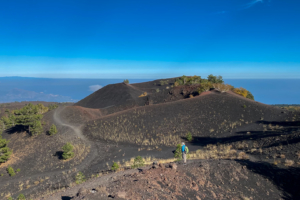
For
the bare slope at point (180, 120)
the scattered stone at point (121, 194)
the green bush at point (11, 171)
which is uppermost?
the scattered stone at point (121, 194)

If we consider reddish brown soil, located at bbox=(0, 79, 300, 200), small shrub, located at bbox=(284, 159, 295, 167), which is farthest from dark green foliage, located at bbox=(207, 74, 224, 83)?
small shrub, located at bbox=(284, 159, 295, 167)

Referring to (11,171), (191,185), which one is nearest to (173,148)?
(191,185)

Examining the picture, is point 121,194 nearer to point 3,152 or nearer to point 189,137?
point 189,137

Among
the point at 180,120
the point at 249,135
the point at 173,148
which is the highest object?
the point at 180,120

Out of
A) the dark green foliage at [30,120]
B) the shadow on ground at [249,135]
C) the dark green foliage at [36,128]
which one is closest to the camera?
the shadow on ground at [249,135]

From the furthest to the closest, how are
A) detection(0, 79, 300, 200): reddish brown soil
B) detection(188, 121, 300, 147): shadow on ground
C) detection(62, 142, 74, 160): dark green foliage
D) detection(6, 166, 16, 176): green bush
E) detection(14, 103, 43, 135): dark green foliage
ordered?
1. detection(14, 103, 43, 135): dark green foliage
2. detection(188, 121, 300, 147): shadow on ground
3. detection(62, 142, 74, 160): dark green foliage
4. detection(6, 166, 16, 176): green bush
5. detection(0, 79, 300, 200): reddish brown soil

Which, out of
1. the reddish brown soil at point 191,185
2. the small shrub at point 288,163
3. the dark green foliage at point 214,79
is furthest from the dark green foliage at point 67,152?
the dark green foliage at point 214,79

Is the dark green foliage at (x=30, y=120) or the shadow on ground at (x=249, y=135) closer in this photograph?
the shadow on ground at (x=249, y=135)

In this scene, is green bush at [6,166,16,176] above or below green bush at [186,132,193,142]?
below

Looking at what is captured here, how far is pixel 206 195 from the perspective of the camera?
7.16 m

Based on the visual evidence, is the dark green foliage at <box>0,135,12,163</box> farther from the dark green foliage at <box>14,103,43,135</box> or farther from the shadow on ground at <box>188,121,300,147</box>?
the shadow on ground at <box>188,121,300,147</box>

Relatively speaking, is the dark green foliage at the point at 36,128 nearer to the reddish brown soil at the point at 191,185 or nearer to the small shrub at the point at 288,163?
the reddish brown soil at the point at 191,185

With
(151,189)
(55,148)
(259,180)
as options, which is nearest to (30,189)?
(55,148)

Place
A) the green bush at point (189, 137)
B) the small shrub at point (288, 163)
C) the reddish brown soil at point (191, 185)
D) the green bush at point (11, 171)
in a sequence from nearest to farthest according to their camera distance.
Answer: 1. the reddish brown soil at point (191, 185)
2. the small shrub at point (288, 163)
3. the green bush at point (11, 171)
4. the green bush at point (189, 137)
